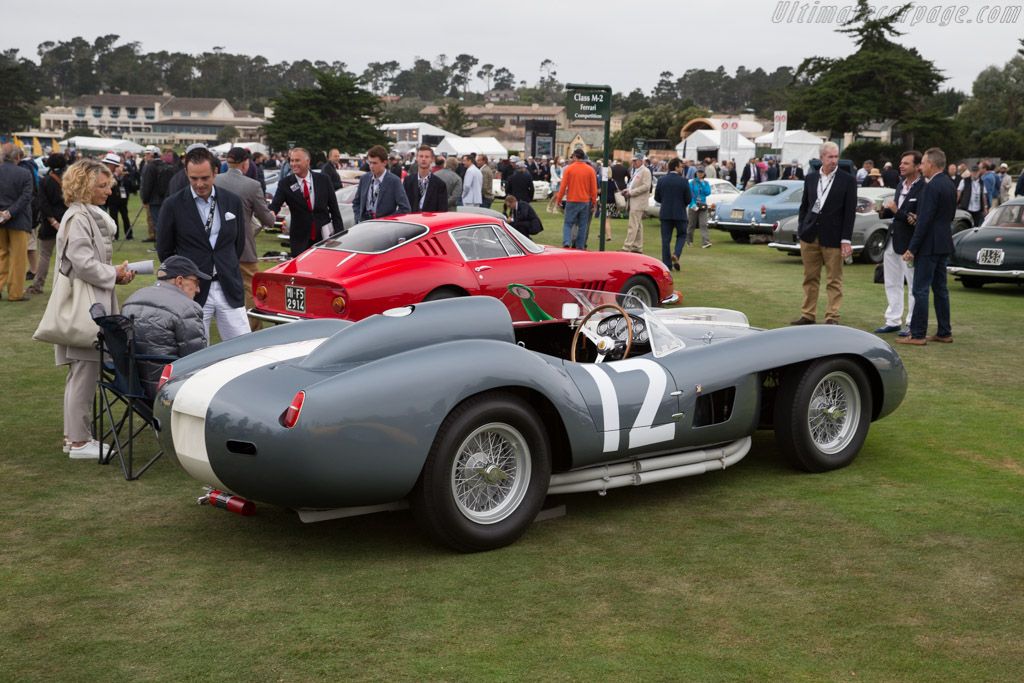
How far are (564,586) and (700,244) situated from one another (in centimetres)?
1841

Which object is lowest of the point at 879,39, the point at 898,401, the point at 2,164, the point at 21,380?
the point at 21,380

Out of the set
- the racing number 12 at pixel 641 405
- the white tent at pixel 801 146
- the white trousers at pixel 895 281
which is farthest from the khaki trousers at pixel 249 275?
the white tent at pixel 801 146

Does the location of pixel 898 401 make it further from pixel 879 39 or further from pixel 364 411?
pixel 879 39

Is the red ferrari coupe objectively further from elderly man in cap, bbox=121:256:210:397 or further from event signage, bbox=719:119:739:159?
event signage, bbox=719:119:739:159

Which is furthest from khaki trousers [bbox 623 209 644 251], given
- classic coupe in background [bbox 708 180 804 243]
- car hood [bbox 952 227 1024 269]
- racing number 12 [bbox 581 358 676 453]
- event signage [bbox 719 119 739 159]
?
event signage [bbox 719 119 739 159]

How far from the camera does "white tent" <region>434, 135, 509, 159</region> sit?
5347cm

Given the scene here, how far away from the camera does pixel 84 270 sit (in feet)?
19.1

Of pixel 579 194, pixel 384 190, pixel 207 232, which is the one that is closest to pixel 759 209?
pixel 579 194

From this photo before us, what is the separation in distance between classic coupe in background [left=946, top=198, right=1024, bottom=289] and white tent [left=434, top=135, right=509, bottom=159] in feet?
124

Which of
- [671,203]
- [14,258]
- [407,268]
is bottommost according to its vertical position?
[14,258]

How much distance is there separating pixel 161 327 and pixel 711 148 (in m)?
44.3

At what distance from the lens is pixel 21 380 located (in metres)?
8.13

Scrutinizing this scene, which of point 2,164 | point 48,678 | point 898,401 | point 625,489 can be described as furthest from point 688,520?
Answer: point 2,164

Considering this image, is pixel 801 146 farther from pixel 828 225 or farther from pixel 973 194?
pixel 828 225
